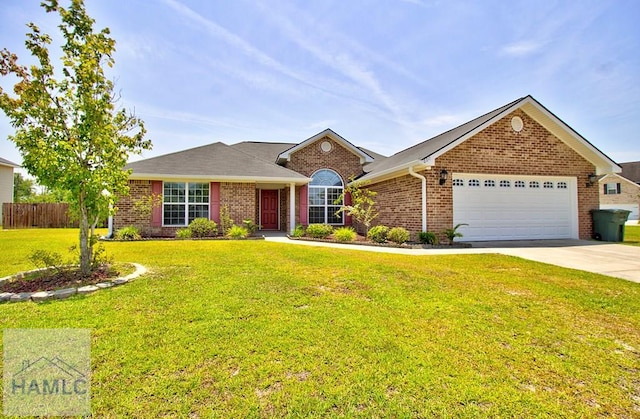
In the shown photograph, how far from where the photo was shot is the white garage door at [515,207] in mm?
12062

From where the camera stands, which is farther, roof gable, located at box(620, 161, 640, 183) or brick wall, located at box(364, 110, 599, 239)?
roof gable, located at box(620, 161, 640, 183)

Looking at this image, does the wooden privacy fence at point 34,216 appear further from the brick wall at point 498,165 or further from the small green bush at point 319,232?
the brick wall at point 498,165

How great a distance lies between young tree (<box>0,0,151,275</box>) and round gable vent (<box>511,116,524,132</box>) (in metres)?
13.2

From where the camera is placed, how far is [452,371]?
8.94ft

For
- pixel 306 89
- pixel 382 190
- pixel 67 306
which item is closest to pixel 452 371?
pixel 67 306

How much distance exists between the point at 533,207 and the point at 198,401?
1426 cm

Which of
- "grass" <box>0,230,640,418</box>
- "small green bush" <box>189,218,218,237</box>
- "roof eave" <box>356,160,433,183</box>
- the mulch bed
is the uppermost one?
"roof eave" <box>356,160,433,183</box>

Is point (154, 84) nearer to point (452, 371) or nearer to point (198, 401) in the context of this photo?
point (198, 401)

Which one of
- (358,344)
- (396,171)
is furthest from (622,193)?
(358,344)

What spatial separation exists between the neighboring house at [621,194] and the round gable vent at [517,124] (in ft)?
102

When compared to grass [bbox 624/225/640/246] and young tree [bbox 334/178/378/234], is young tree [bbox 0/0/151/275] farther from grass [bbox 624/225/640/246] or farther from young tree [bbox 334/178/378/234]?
grass [bbox 624/225/640/246]

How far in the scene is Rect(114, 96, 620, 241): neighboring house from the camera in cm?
1178

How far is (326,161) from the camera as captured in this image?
55.9ft

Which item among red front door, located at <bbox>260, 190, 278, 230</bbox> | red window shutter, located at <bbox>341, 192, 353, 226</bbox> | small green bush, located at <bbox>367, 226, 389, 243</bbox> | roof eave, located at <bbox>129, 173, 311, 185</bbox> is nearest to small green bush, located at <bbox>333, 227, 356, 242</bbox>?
small green bush, located at <bbox>367, 226, 389, 243</bbox>
